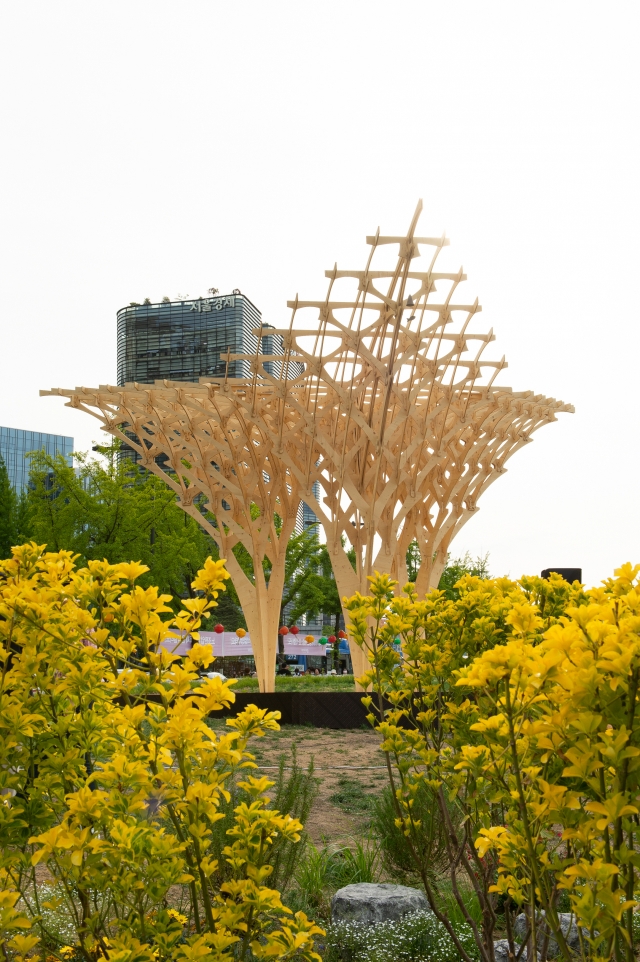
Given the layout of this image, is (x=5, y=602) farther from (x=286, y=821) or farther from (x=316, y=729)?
(x=316, y=729)

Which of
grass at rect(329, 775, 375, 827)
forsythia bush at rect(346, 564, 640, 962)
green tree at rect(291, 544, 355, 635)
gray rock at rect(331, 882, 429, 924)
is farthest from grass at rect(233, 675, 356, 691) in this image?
forsythia bush at rect(346, 564, 640, 962)

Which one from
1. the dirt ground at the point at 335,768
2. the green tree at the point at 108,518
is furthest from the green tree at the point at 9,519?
the dirt ground at the point at 335,768

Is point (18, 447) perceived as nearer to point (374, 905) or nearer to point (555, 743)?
point (374, 905)

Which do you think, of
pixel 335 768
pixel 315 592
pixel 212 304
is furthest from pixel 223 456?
pixel 212 304

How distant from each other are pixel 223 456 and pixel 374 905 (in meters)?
12.2

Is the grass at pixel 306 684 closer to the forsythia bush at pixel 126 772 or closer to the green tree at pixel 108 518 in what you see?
the green tree at pixel 108 518

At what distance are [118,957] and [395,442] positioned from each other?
14960 millimetres

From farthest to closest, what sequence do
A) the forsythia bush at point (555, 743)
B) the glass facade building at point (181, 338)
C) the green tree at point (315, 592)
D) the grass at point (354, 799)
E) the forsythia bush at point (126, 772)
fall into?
the glass facade building at point (181, 338)
the green tree at point (315, 592)
the grass at point (354, 799)
the forsythia bush at point (126, 772)
the forsythia bush at point (555, 743)

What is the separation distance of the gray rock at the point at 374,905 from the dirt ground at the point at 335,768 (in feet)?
5.66

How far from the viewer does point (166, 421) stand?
1638 cm

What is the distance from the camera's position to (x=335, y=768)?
33.2 feet

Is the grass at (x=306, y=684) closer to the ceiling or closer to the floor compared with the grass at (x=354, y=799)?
closer to the floor

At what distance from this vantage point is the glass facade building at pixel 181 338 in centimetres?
7994

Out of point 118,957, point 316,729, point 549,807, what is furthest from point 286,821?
point 316,729
